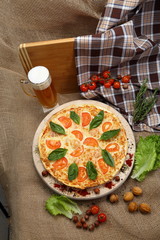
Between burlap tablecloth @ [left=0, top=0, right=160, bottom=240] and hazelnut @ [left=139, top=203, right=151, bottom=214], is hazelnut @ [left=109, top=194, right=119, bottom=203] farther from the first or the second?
hazelnut @ [left=139, top=203, right=151, bottom=214]

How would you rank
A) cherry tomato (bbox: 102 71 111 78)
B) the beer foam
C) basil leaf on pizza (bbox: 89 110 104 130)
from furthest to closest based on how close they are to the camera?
cherry tomato (bbox: 102 71 111 78)
basil leaf on pizza (bbox: 89 110 104 130)
the beer foam

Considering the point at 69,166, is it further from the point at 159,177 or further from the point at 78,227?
the point at 159,177

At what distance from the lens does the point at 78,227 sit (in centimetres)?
204

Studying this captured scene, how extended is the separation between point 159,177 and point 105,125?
705 millimetres

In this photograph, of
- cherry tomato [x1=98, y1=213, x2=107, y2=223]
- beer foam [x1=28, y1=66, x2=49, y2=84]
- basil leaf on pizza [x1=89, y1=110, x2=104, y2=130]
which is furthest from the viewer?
basil leaf on pizza [x1=89, y1=110, x2=104, y2=130]

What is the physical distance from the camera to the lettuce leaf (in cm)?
205

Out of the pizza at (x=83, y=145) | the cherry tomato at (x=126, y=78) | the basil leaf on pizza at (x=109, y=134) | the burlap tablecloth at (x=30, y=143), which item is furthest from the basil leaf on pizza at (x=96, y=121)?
the burlap tablecloth at (x=30, y=143)

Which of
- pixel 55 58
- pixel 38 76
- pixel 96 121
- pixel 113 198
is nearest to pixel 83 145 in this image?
pixel 96 121

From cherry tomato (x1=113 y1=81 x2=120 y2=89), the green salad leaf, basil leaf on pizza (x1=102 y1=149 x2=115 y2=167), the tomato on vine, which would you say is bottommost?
the tomato on vine

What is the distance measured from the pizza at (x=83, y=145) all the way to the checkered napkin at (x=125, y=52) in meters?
0.29

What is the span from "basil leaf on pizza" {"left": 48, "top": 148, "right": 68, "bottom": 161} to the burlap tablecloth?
0.32 metres

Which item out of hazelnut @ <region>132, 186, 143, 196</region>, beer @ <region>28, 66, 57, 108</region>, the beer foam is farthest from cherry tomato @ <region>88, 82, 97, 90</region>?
hazelnut @ <region>132, 186, 143, 196</region>

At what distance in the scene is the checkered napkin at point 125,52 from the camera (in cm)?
219

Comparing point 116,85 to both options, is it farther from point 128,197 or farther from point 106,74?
Result: point 128,197
